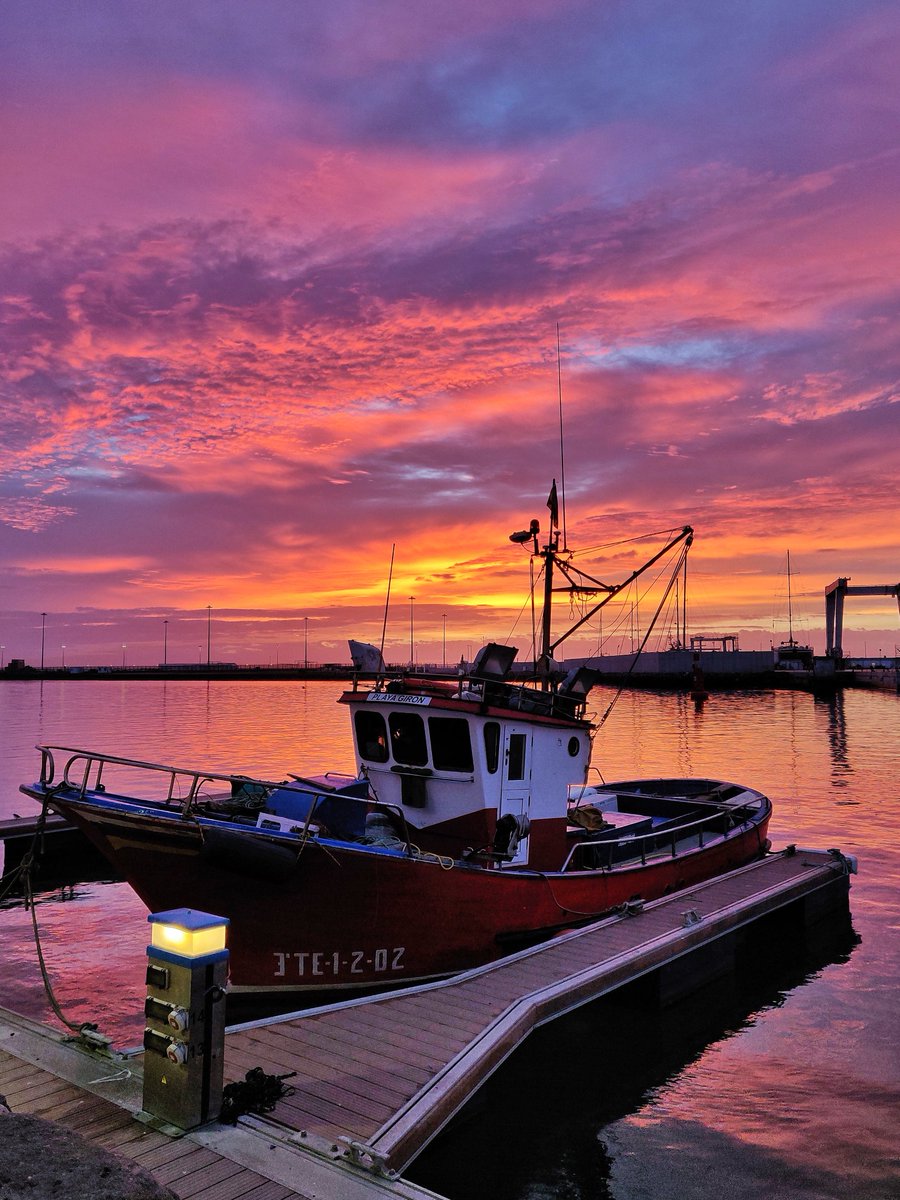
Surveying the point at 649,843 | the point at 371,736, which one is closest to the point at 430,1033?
Answer: the point at 371,736

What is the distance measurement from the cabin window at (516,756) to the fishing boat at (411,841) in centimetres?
3

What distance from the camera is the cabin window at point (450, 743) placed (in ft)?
41.1

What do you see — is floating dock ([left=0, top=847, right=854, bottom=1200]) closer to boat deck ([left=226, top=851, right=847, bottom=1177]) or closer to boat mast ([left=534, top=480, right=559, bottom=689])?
boat deck ([left=226, top=851, right=847, bottom=1177])

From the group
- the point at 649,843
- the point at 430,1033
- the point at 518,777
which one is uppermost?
the point at 518,777

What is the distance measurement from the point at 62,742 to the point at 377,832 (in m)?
53.1

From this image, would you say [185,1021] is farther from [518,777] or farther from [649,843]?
[649,843]

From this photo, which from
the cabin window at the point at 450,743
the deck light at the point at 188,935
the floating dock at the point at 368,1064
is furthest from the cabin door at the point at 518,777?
the deck light at the point at 188,935

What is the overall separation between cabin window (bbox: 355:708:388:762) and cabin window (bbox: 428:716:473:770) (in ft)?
3.12

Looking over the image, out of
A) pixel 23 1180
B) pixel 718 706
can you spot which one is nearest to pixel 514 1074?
pixel 23 1180

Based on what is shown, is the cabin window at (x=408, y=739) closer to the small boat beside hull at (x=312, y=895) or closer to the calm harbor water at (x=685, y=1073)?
the small boat beside hull at (x=312, y=895)

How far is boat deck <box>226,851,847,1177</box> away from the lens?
21.9 feet

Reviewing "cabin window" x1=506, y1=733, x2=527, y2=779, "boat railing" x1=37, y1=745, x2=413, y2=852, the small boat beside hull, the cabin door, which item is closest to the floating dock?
the small boat beside hull

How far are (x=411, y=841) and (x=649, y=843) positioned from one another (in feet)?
18.4

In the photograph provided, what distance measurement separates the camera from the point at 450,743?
41.6 feet
